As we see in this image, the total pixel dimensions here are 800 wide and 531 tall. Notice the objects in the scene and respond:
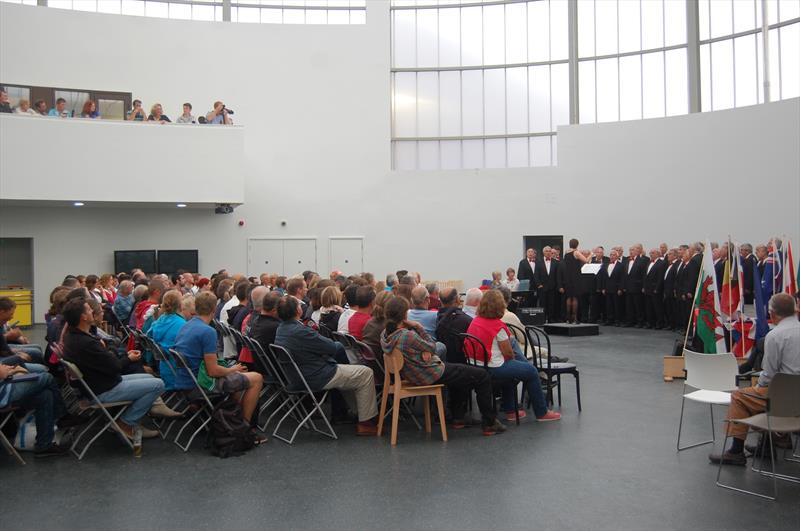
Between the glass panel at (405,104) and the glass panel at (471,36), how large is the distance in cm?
165

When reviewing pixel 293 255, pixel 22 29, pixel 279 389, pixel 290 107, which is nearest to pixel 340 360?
pixel 279 389

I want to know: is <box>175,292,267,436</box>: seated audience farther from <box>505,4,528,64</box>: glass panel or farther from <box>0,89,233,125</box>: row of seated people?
<box>505,4,528,64</box>: glass panel

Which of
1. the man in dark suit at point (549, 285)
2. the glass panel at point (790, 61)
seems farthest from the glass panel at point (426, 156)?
the glass panel at point (790, 61)

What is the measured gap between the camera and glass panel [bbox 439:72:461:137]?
66.9 ft

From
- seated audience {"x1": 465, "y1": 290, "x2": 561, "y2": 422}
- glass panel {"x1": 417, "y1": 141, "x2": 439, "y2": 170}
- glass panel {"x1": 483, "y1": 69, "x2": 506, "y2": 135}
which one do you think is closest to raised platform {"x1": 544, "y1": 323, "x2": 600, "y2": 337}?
seated audience {"x1": 465, "y1": 290, "x2": 561, "y2": 422}

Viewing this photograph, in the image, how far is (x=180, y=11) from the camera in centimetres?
1947

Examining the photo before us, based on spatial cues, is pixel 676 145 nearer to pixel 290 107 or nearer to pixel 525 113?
pixel 525 113

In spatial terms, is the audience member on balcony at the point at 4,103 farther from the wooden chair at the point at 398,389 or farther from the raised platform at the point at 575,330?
the wooden chair at the point at 398,389

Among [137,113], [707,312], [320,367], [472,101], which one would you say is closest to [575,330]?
[707,312]

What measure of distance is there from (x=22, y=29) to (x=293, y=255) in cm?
879

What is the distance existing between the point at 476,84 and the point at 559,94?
2.41 m

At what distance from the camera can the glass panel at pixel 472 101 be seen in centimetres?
2028

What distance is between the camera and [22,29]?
57.1 feet

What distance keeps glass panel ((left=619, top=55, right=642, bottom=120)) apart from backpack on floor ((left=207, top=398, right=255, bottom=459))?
1584 centimetres
